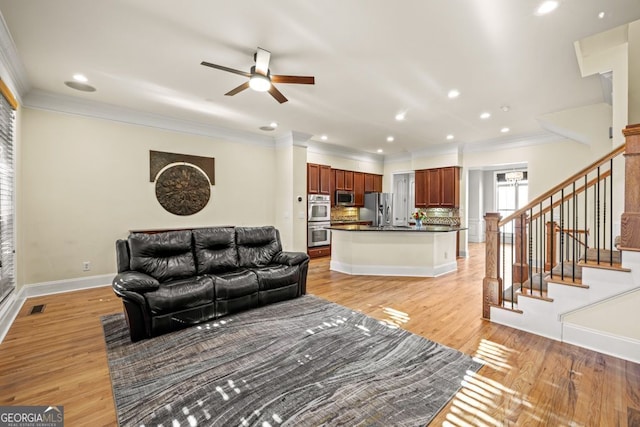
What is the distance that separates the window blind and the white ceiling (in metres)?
0.66

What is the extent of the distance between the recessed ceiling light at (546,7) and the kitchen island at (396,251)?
11.2 feet

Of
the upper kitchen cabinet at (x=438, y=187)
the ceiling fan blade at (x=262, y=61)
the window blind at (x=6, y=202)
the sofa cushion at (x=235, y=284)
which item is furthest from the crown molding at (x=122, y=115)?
the upper kitchen cabinet at (x=438, y=187)

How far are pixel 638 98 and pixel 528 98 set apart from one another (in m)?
1.29

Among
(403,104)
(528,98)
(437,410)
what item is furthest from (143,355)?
(528,98)

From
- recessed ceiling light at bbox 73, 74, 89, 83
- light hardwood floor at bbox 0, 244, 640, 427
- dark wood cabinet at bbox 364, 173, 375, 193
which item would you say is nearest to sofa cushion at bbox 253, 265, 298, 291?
light hardwood floor at bbox 0, 244, 640, 427

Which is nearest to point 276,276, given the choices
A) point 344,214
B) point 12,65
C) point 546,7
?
point 546,7

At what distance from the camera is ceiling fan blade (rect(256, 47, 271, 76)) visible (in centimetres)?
291

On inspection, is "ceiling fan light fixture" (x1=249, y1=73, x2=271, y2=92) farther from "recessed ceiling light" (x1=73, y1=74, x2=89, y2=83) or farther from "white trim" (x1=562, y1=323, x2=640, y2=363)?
"white trim" (x1=562, y1=323, x2=640, y2=363)

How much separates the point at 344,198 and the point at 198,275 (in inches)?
200

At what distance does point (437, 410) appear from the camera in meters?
1.82

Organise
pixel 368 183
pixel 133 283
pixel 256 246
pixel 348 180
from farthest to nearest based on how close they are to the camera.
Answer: pixel 368 183, pixel 348 180, pixel 256 246, pixel 133 283

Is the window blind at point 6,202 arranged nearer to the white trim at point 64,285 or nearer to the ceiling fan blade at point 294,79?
the white trim at point 64,285

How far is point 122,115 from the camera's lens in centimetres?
473

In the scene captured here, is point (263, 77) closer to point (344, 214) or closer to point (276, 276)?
point (276, 276)
